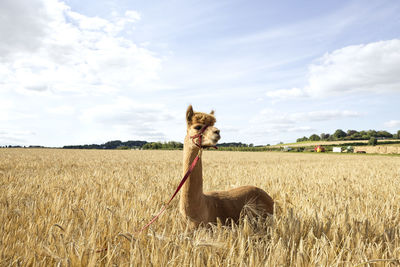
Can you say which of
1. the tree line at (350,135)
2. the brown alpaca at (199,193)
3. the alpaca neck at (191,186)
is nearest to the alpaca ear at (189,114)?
the brown alpaca at (199,193)

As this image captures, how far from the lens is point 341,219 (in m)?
3.28

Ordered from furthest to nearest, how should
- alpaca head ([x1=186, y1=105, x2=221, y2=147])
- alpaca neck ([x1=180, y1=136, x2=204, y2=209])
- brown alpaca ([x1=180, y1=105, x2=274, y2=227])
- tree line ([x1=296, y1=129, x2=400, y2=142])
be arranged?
tree line ([x1=296, y1=129, x2=400, y2=142]) < alpaca neck ([x1=180, y1=136, x2=204, y2=209]) < brown alpaca ([x1=180, y1=105, x2=274, y2=227]) < alpaca head ([x1=186, y1=105, x2=221, y2=147])

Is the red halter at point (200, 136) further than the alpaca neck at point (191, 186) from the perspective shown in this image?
No

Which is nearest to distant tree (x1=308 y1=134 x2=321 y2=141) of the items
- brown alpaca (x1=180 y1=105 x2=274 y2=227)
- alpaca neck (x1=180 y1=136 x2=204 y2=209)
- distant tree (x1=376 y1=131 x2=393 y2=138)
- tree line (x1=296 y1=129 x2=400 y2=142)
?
tree line (x1=296 y1=129 x2=400 y2=142)

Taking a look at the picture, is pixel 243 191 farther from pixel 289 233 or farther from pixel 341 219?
pixel 341 219

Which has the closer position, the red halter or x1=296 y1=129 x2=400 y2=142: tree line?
the red halter

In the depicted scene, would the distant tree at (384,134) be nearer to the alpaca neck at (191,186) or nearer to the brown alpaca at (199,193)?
the brown alpaca at (199,193)

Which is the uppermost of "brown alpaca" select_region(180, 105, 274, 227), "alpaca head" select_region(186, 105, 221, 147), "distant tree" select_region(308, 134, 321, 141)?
"distant tree" select_region(308, 134, 321, 141)

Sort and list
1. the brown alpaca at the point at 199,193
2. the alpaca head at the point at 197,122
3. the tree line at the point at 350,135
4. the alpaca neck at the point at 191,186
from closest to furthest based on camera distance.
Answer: the alpaca head at the point at 197,122 < the brown alpaca at the point at 199,193 < the alpaca neck at the point at 191,186 < the tree line at the point at 350,135

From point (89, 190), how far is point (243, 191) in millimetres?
4131

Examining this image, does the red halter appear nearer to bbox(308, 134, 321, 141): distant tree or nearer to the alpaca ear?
the alpaca ear

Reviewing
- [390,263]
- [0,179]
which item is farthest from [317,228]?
[0,179]

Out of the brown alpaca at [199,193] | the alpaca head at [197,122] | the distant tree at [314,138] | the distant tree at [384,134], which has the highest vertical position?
the distant tree at [384,134]

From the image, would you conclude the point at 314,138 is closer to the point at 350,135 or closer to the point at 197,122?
the point at 350,135
